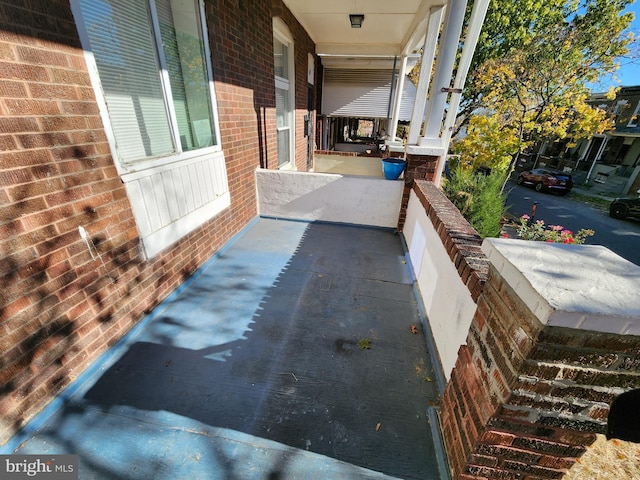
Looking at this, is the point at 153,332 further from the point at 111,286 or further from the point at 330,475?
the point at 330,475

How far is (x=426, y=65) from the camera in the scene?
167 inches

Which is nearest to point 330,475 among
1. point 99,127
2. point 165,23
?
point 99,127

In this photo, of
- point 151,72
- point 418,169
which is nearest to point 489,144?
point 418,169

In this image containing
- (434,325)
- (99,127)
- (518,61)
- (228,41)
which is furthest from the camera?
(518,61)

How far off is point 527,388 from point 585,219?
53.1 ft

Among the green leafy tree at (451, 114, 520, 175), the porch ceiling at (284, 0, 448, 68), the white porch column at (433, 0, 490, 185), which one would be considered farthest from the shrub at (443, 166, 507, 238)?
the green leafy tree at (451, 114, 520, 175)

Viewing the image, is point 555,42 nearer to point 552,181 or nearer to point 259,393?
point 552,181

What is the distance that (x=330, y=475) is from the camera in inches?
64.4

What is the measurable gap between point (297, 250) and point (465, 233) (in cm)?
254

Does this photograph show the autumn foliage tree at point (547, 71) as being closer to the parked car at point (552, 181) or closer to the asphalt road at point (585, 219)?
the asphalt road at point (585, 219)

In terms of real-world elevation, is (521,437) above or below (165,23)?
below

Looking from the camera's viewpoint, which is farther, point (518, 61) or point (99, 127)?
point (518, 61)

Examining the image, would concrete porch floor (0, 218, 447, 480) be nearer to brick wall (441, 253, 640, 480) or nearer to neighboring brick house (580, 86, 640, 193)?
brick wall (441, 253, 640, 480)
